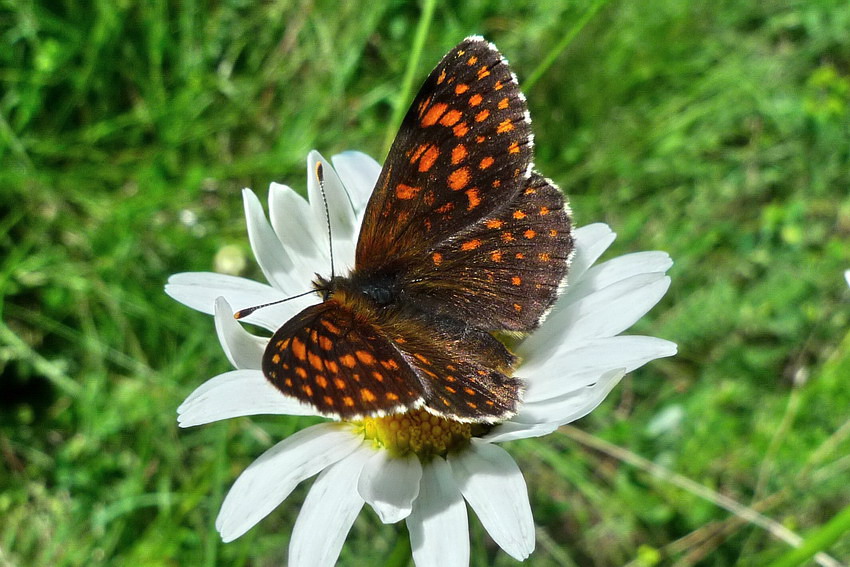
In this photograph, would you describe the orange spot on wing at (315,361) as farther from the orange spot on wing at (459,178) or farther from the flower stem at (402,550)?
the orange spot on wing at (459,178)

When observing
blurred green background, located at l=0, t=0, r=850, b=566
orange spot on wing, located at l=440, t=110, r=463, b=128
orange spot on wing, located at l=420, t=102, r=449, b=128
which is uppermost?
orange spot on wing, located at l=420, t=102, r=449, b=128

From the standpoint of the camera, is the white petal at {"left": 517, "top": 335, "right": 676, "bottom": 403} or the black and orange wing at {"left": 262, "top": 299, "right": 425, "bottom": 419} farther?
the white petal at {"left": 517, "top": 335, "right": 676, "bottom": 403}

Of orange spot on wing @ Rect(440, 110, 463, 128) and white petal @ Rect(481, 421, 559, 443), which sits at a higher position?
orange spot on wing @ Rect(440, 110, 463, 128)

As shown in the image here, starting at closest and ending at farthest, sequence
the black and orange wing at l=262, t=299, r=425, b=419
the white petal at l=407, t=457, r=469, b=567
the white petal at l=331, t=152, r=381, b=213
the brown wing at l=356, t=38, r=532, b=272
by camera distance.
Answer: the black and orange wing at l=262, t=299, r=425, b=419, the white petal at l=407, t=457, r=469, b=567, the brown wing at l=356, t=38, r=532, b=272, the white petal at l=331, t=152, r=381, b=213

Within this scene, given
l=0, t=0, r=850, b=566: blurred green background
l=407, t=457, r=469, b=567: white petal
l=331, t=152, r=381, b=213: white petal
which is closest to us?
l=407, t=457, r=469, b=567: white petal

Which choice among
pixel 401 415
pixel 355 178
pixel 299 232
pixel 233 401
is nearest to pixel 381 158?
pixel 355 178

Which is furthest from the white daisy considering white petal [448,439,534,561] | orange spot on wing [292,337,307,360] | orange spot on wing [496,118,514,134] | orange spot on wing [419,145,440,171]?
orange spot on wing [496,118,514,134]

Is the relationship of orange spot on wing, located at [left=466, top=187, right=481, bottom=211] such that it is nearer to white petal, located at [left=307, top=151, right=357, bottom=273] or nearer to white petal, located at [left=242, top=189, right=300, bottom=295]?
white petal, located at [left=307, top=151, right=357, bottom=273]
